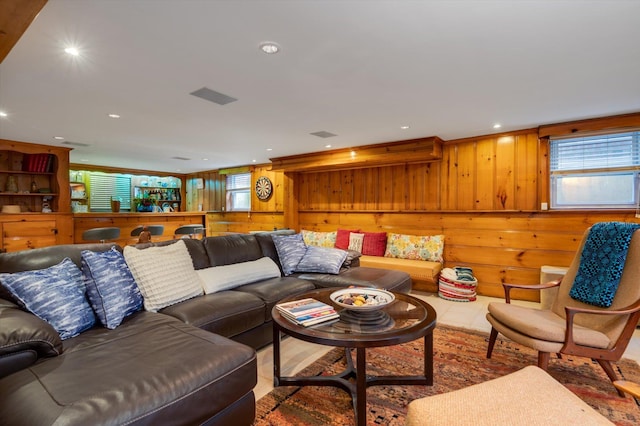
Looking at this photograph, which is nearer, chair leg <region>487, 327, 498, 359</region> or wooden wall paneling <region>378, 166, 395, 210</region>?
chair leg <region>487, 327, 498, 359</region>

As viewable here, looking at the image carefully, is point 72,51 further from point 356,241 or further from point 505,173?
point 505,173

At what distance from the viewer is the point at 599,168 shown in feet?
12.2

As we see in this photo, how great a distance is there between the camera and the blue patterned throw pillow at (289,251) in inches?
138

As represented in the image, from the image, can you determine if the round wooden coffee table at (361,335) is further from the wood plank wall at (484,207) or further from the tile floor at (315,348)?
the wood plank wall at (484,207)

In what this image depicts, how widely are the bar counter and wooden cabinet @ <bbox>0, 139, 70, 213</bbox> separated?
40 cm

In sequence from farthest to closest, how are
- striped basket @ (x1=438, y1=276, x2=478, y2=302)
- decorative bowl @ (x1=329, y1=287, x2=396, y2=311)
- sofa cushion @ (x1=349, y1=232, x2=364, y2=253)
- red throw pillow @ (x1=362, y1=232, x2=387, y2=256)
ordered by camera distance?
sofa cushion @ (x1=349, y1=232, x2=364, y2=253)
red throw pillow @ (x1=362, y1=232, x2=387, y2=256)
striped basket @ (x1=438, y1=276, x2=478, y2=302)
decorative bowl @ (x1=329, y1=287, x2=396, y2=311)

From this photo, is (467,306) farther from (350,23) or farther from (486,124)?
(350,23)

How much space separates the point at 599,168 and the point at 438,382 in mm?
3437

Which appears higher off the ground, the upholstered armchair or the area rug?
the upholstered armchair

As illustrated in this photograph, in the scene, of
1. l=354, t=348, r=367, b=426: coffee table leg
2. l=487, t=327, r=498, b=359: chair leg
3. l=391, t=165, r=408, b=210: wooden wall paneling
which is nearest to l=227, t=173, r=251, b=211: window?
l=391, t=165, r=408, b=210: wooden wall paneling

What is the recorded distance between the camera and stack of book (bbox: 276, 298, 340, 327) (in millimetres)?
1836

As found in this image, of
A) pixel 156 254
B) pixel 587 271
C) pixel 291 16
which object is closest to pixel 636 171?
pixel 587 271

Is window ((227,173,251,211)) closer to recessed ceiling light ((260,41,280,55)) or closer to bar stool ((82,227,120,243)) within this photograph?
bar stool ((82,227,120,243))

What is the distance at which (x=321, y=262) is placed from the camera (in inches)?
138
